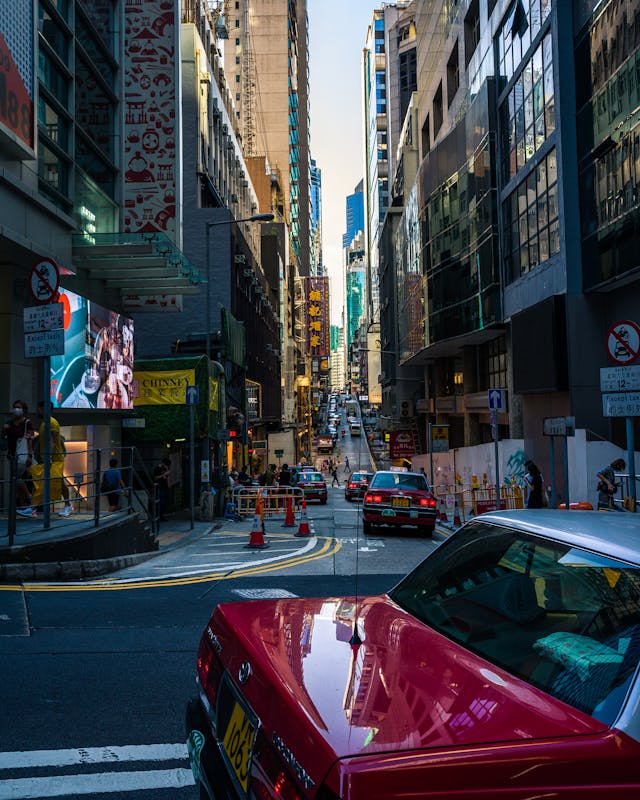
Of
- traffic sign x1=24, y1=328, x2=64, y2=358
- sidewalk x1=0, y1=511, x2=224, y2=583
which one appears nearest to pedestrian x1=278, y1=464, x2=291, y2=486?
sidewalk x1=0, y1=511, x2=224, y2=583

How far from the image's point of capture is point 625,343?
9.35 m

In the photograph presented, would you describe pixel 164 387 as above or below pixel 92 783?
above

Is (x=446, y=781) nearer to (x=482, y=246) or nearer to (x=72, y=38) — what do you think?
(x=72, y=38)

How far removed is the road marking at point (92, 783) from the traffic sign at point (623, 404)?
7.29 metres

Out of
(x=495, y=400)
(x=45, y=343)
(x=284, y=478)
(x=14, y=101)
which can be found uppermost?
(x=14, y=101)

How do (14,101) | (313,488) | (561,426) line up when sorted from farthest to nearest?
1. (313,488)
2. (14,101)
3. (561,426)

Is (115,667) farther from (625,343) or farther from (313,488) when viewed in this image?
(313,488)

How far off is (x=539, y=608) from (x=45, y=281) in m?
8.74

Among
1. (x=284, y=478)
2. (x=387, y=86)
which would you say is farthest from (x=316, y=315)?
(x=284, y=478)

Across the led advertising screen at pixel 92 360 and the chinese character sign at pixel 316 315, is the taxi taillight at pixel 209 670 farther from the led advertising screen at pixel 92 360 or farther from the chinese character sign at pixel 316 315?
the chinese character sign at pixel 316 315

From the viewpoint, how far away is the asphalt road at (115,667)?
3.70m

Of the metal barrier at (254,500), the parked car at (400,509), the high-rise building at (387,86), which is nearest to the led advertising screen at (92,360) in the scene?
the metal barrier at (254,500)

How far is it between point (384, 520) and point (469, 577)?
14.6 m

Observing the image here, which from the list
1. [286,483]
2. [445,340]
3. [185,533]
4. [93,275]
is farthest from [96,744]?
[445,340]
